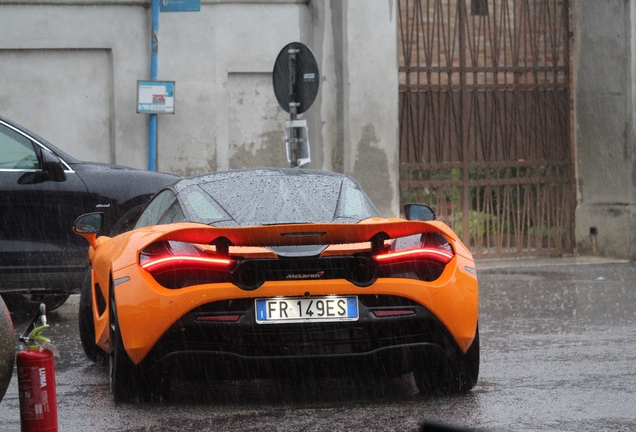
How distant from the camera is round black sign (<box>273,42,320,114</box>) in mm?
14688

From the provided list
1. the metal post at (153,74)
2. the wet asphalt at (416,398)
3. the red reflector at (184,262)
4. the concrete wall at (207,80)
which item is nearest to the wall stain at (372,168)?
the concrete wall at (207,80)

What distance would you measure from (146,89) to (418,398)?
32.4 feet

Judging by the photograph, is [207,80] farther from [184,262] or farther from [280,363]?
[280,363]

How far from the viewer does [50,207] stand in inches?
413


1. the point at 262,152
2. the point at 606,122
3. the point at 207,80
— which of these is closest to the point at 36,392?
the point at 207,80

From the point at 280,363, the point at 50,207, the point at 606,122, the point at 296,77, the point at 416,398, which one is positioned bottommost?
the point at 416,398

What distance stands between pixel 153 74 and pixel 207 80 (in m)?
0.72

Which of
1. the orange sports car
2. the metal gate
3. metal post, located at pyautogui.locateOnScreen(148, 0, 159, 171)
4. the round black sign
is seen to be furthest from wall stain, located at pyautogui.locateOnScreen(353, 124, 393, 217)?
the orange sports car

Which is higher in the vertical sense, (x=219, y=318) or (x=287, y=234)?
(x=287, y=234)

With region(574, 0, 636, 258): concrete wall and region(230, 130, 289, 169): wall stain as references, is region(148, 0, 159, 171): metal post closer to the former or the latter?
region(230, 130, 289, 169): wall stain

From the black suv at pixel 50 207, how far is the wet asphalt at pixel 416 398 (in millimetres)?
619

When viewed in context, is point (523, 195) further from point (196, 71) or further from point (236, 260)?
point (236, 260)

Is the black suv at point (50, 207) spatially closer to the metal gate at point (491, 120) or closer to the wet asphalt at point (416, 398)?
the wet asphalt at point (416, 398)

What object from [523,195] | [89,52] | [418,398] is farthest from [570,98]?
[418,398]
